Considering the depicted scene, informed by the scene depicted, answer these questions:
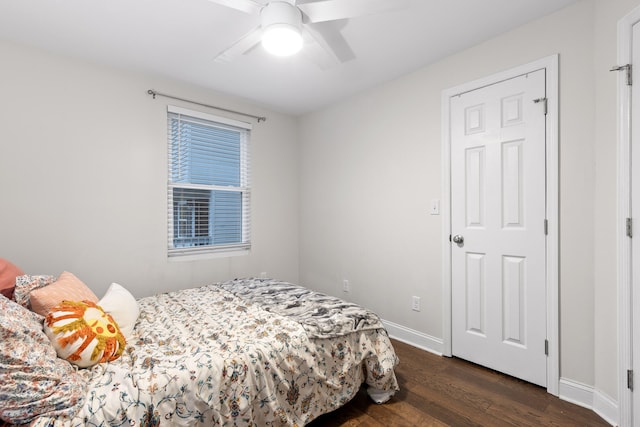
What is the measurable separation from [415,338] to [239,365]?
1897 millimetres

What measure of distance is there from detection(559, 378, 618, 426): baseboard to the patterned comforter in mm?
1085

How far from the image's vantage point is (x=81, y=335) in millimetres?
1368

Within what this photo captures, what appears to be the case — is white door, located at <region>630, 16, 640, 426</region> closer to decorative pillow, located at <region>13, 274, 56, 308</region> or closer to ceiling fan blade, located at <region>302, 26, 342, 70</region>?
ceiling fan blade, located at <region>302, 26, 342, 70</region>

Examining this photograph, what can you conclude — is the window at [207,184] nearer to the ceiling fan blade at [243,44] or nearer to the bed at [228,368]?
the bed at [228,368]

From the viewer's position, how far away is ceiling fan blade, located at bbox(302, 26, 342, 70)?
178 centimetres

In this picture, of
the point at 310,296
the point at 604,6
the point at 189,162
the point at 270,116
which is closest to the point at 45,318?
the point at 310,296

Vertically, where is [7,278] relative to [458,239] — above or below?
below

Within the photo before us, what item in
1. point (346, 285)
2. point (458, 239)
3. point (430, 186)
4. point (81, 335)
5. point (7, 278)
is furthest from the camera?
point (346, 285)

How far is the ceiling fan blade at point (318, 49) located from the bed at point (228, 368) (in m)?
1.66

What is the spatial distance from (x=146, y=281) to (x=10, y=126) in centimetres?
155

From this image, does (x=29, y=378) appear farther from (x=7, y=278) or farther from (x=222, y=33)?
(x=222, y=33)

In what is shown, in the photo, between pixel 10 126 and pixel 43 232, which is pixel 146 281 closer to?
pixel 43 232

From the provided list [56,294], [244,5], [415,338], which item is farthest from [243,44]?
[415,338]

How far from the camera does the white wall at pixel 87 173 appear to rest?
2258 mm
